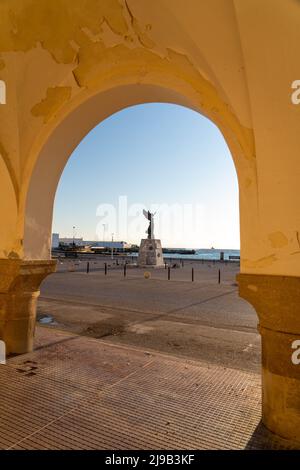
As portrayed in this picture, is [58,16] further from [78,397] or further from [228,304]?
[228,304]

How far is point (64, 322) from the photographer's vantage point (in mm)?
6484

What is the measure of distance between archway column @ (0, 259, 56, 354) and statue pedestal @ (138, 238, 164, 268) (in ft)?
70.8

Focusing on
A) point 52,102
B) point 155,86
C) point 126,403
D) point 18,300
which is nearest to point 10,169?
point 52,102

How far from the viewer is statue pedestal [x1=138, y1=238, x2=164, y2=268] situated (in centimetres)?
2630

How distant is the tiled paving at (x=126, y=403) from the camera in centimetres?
251

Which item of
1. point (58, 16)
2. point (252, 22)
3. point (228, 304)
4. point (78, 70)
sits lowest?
point (228, 304)

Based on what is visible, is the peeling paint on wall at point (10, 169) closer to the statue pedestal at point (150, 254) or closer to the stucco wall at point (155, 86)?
the stucco wall at point (155, 86)

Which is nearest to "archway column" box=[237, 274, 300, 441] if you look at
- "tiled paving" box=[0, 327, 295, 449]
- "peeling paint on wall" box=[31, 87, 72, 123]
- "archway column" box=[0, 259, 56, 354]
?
"tiled paving" box=[0, 327, 295, 449]

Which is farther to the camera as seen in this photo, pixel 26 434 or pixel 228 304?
pixel 228 304

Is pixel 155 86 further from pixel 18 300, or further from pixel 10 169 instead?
pixel 18 300

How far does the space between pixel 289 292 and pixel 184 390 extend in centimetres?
169
